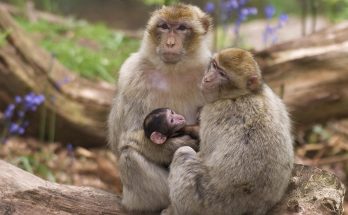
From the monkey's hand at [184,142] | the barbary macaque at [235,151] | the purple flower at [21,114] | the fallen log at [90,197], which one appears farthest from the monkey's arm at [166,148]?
the purple flower at [21,114]

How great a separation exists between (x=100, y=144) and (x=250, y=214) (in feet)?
14.8

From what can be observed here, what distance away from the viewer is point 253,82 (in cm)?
470

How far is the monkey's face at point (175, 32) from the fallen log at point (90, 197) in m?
1.33

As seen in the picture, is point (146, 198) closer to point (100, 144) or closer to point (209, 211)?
point (209, 211)

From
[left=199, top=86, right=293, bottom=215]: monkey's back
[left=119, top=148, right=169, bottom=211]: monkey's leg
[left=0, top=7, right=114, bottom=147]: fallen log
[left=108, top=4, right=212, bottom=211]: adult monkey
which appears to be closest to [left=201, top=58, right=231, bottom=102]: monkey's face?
[left=199, top=86, right=293, bottom=215]: monkey's back

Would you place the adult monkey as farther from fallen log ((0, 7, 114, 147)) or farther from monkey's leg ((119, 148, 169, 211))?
fallen log ((0, 7, 114, 147))

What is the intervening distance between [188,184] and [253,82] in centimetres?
87

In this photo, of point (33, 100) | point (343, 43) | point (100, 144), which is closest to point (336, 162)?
point (343, 43)

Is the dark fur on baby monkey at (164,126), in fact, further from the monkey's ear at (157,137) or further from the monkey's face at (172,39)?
the monkey's face at (172,39)

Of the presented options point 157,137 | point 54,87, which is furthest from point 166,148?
point 54,87

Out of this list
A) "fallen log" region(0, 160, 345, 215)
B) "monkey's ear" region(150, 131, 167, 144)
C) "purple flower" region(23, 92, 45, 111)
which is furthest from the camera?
"purple flower" region(23, 92, 45, 111)

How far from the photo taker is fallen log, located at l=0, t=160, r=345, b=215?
16.1 feet

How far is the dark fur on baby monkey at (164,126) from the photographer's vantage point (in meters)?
5.00

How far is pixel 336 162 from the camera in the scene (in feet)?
28.9
